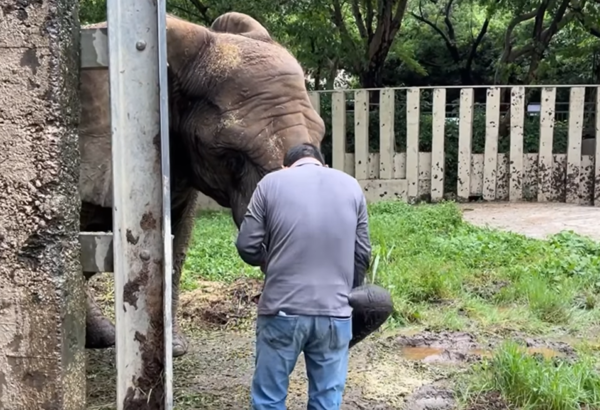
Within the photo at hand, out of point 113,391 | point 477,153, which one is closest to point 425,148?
point 477,153

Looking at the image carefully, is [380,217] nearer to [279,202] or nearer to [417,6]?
[279,202]

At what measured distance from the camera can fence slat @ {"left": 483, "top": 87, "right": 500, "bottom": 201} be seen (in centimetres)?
1227

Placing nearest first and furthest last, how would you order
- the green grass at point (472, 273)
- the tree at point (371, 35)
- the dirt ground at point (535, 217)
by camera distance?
the green grass at point (472, 273)
the dirt ground at point (535, 217)
the tree at point (371, 35)

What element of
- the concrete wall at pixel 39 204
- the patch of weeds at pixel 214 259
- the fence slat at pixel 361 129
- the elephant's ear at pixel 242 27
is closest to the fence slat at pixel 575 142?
the fence slat at pixel 361 129

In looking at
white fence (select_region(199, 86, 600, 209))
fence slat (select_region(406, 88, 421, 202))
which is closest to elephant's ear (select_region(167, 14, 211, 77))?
white fence (select_region(199, 86, 600, 209))

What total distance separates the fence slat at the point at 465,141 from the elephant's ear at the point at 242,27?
9.09m

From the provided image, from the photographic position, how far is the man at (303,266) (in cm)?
289

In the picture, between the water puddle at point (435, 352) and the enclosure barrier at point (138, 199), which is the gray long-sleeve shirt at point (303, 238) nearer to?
the enclosure barrier at point (138, 199)

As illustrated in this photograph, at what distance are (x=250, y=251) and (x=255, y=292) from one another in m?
3.22

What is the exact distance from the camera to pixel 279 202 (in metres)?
2.88

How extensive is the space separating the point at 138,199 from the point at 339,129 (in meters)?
10.5

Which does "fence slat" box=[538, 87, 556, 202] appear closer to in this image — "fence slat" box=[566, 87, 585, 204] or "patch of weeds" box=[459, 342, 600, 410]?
"fence slat" box=[566, 87, 585, 204]

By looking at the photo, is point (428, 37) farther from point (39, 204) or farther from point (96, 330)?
point (39, 204)

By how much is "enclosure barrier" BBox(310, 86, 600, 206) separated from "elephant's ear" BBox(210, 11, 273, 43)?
839 centimetres
